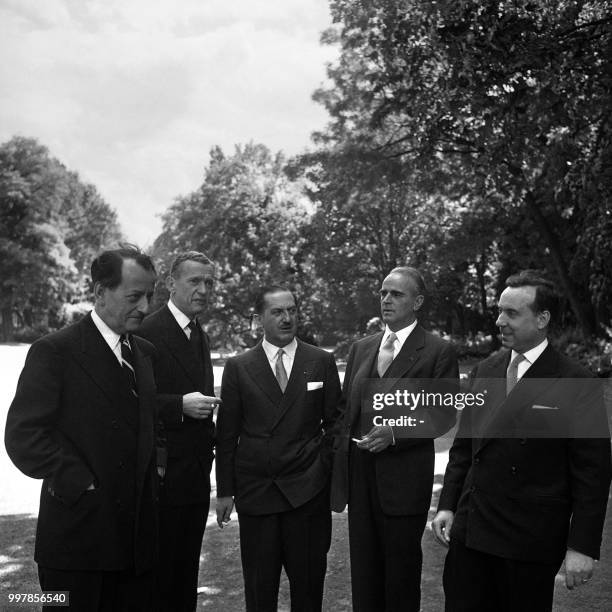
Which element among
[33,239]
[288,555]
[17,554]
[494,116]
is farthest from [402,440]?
[33,239]

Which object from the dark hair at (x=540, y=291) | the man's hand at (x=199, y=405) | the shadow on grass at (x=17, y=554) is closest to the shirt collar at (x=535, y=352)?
the dark hair at (x=540, y=291)

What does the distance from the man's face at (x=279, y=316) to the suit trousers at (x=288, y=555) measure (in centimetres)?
104

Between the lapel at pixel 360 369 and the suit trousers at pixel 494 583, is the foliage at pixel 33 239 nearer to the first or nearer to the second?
the lapel at pixel 360 369

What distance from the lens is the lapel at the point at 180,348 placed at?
490 centimetres

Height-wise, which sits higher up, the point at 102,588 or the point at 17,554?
the point at 102,588

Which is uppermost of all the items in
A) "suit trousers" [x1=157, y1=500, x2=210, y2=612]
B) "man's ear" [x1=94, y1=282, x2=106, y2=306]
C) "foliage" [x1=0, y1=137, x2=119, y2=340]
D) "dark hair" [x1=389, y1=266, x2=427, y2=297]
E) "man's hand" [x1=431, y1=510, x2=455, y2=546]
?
"foliage" [x1=0, y1=137, x2=119, y2=340]

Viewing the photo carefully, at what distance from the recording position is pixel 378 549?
4570mm

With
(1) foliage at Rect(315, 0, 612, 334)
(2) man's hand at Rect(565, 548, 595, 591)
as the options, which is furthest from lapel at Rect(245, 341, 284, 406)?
(1) foliage at Rect(315, 0, 612, 334)

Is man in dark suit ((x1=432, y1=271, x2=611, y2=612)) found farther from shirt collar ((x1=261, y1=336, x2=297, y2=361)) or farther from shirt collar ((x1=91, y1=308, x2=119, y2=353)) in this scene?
shirt collar ((x1=91, y1=308, x2=119, y2=353))

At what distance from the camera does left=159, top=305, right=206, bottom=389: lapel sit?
4902mm

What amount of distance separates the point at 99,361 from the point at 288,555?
1.87 metres

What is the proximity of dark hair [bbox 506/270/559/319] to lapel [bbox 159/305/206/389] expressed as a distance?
7.22ft

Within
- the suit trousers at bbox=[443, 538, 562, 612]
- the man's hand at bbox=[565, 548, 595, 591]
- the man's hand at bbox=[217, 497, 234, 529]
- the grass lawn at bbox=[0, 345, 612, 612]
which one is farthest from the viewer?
the grass lawn at bbox=[0, 345, 612, 612]

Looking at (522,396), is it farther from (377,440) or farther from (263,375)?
(263,375)
